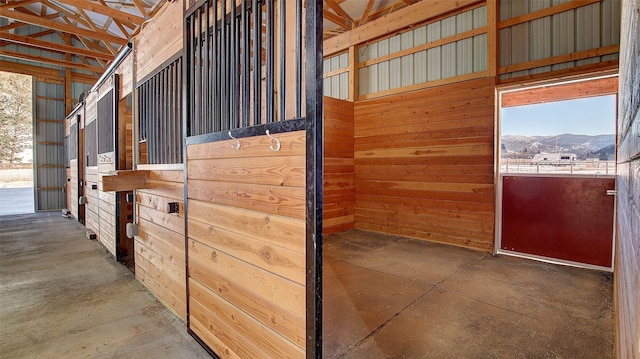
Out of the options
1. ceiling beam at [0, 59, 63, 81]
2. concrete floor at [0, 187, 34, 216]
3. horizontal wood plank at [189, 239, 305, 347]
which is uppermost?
ceiling beam at [0, 59, 63, 81]

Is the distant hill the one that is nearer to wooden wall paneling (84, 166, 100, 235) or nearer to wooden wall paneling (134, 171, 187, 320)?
wooden wall paneling (134, 171, 187, 320)

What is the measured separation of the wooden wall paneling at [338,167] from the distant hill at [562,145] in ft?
7.72

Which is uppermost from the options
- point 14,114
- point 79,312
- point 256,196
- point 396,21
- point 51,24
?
point 51,24

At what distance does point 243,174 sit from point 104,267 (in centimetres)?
314

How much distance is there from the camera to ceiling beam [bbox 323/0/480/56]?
4203 mm

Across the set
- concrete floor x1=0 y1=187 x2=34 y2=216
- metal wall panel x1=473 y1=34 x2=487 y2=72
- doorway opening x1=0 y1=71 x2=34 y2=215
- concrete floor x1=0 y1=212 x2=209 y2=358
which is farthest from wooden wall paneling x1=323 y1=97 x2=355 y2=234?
doorway opening x1=0 y1=71 x2=34 y2=215

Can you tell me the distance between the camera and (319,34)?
1230mm

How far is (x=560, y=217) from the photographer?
3.53 metres

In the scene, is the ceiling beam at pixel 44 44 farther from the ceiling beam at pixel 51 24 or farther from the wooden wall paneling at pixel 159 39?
the wooden wall paneling at pixel 159 39

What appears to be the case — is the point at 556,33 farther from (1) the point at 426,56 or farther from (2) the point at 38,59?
(2) the point at 38,59

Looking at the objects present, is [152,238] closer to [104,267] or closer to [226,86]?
[104,267]

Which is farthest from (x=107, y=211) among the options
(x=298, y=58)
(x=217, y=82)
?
(x=298, y=58)

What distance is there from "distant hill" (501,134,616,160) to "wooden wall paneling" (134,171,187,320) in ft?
13.8

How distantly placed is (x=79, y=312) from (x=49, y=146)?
8158mm
